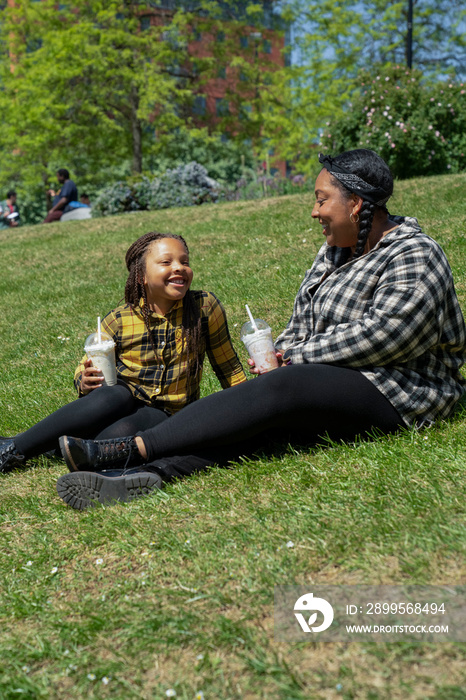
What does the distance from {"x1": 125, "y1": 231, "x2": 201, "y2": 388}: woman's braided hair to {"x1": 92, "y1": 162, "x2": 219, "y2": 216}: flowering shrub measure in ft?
40.7

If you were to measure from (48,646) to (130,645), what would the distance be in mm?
280

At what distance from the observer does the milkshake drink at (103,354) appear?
3.51 metres

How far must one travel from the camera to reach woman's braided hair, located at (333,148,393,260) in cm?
334

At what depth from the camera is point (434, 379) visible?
332 cm

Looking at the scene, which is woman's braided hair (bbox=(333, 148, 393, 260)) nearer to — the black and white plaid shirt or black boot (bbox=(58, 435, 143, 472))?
the black and white plaid shirt

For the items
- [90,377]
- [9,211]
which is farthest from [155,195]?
[90,377]

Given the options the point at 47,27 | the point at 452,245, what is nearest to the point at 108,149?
the point at 47,27

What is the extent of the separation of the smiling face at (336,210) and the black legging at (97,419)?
1.30 m

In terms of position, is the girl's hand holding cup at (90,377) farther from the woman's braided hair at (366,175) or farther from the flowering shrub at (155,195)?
the flowering shrub at (155,195)

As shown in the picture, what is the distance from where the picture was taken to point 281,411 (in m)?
3.16

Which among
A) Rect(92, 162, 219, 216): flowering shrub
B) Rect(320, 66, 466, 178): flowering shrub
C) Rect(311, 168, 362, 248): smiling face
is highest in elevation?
Rect(311, 168, 362, 248): smiling face

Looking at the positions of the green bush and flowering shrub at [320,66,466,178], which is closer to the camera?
flowering shrub at [320,66,466,178]

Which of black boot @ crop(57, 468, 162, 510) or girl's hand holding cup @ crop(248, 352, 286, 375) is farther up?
girl's hand holding cup @ crop(248, 352, 286, 375)

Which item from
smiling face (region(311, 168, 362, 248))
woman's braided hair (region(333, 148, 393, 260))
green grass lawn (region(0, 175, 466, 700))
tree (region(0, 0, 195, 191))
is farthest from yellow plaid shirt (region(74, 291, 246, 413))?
tree (region(0, 0, 195, 191))
